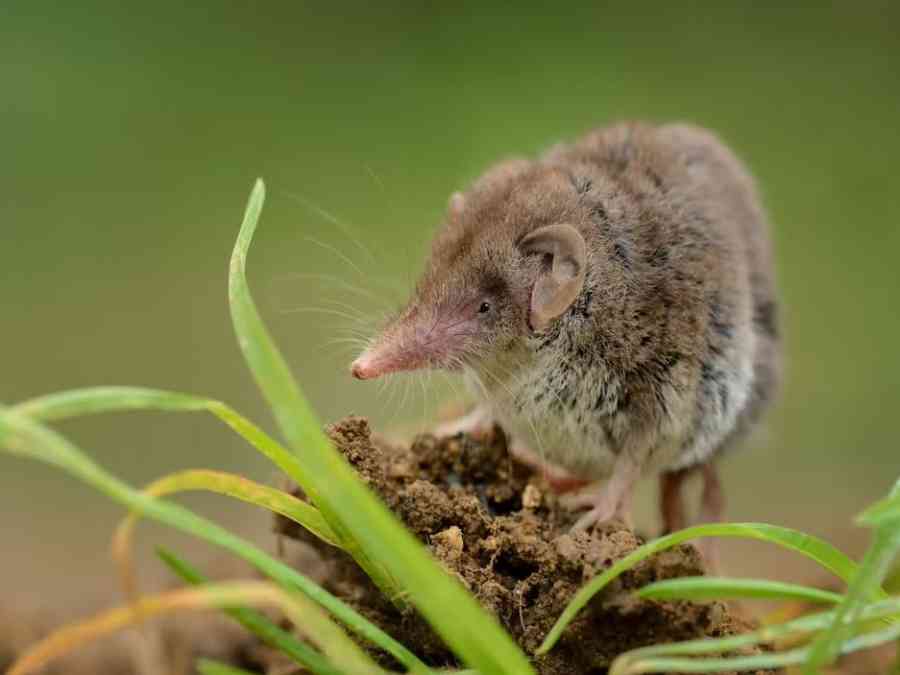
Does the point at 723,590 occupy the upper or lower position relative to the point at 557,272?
→ lower

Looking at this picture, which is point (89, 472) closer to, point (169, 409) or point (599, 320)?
point (169, 409)

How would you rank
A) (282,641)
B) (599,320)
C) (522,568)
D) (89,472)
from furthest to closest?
(599,320)
(522,568)
(282,641)
(89,472)

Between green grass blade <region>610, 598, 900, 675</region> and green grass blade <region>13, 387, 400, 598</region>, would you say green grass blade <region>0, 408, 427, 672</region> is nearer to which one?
green grass blade <region>13, 387, 400, 598</region>

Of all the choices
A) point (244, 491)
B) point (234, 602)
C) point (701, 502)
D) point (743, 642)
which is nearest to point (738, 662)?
point (743, 642)

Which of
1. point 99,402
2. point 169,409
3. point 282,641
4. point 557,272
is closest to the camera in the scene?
point 99,402

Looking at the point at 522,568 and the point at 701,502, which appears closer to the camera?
the point at 522,568

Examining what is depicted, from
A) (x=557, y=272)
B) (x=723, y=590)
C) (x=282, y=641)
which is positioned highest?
(x=557, y=272)

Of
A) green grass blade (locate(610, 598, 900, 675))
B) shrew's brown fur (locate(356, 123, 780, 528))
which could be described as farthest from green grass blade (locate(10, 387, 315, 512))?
shrew's brown fur (locate(356, 123, 780, 528))
